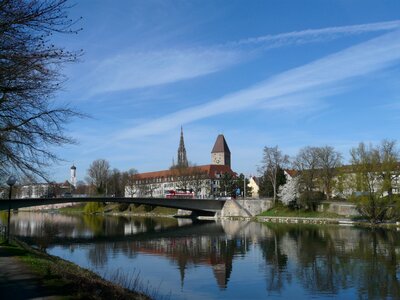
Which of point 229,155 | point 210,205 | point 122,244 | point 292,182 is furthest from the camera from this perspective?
point 229,155

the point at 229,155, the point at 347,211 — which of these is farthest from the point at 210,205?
the point at 229,155

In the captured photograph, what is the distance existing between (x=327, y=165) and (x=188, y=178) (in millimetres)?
40930

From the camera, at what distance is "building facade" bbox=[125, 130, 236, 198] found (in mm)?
108000

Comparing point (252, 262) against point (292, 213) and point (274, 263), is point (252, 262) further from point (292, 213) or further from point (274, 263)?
point (292, 213)

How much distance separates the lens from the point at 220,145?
145750mm

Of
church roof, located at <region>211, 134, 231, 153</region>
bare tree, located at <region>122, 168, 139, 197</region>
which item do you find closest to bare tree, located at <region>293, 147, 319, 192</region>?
bare tree, located at <region>122, 168, 139, 197</region>

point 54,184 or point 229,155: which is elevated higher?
point 229,155

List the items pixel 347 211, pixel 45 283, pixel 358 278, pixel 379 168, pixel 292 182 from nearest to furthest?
pixel 45 283
pixel 358 278
pixel 379 168
pixel 347 211
pixel 292 182

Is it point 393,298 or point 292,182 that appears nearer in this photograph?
point 393,298

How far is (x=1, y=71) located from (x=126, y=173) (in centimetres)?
11769

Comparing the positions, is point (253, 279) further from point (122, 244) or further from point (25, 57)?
point (122, 244)

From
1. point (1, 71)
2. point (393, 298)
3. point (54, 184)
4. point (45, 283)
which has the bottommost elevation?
point (393, 298)

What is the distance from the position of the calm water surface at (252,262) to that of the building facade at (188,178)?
60255mm

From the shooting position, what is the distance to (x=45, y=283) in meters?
12.1
